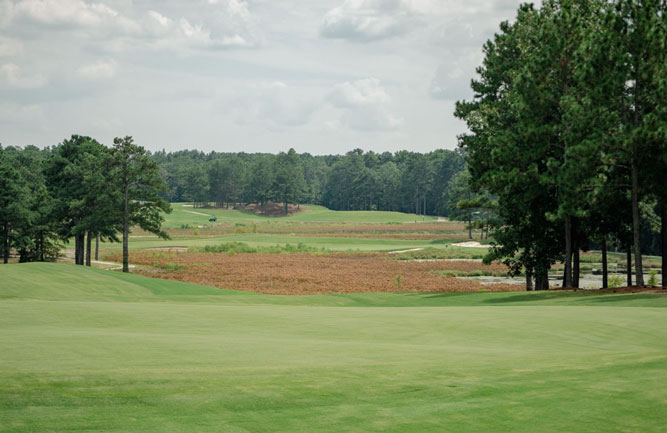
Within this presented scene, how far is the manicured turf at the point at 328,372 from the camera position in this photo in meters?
7.72

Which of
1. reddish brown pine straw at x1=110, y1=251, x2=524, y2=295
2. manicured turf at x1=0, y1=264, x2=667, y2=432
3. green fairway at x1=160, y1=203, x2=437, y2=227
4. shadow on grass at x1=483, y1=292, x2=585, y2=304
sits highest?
green fairway at x1=160, y1=203, x2=437, y2=227

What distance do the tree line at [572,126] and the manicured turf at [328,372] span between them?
14.0m

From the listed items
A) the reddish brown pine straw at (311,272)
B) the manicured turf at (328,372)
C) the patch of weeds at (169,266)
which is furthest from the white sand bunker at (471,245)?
the manicured turf at (328,372)

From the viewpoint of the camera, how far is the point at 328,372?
10461mm

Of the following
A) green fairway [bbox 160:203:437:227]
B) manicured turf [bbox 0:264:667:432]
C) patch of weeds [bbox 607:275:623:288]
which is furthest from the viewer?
green fairway [bbox 160:203:437:227]

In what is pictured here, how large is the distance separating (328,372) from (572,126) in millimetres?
26176

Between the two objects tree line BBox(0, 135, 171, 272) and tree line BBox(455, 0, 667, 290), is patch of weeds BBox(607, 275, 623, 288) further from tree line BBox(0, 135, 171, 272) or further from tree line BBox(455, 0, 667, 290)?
tree line BBox(0, 135, 171, 272)

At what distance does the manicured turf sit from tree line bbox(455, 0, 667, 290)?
1403 cm

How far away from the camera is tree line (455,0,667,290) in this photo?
100 ft

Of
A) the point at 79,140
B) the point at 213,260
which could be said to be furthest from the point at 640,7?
the point at 79,140

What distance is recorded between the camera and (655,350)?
13305 mm

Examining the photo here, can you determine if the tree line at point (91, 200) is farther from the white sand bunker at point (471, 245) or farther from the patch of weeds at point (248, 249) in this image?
the white sand bunker at point (471, 245)

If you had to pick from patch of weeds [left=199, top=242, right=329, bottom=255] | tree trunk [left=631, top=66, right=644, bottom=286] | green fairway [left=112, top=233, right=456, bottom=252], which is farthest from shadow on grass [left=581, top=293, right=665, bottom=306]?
green fairway [left=112, top=233, right=456, bottom=252]

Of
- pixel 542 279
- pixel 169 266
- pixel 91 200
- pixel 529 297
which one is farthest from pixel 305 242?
pixel 529 297
